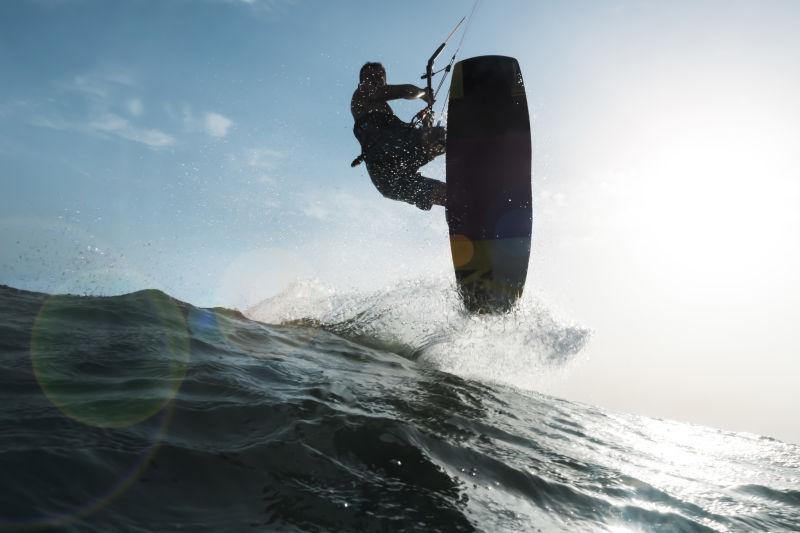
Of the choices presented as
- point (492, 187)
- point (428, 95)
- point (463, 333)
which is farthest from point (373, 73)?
point (463, 333)

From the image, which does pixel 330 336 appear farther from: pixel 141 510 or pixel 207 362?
pixel 141 510

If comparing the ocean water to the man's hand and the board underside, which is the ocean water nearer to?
the board underside

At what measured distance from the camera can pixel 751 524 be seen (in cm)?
334

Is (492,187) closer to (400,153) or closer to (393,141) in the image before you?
(400,153)

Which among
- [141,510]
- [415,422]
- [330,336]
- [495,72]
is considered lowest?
[141,510]

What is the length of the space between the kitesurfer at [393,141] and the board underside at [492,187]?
1.90 feet

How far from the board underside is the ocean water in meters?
0.81

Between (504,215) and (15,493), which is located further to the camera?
(504,215)

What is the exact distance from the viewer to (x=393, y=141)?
285 inches

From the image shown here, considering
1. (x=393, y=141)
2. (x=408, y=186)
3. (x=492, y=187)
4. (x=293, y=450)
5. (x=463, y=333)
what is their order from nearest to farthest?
1. (x=293, y=450)
2. (x=492, y=187)
3. (x=393, y=141)
4. (x=408, y=186)
5. (x=463, y=333)

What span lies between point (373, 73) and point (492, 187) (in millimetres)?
Result: 2913

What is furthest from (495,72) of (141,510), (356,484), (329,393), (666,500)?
(141,510)

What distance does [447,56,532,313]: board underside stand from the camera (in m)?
6.40

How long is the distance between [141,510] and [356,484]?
0.94 meters
